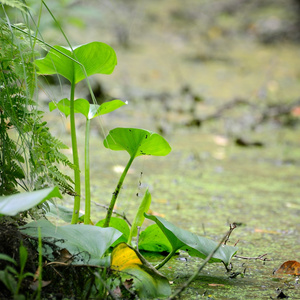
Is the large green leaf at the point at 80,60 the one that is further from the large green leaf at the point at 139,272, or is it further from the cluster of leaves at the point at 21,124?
the large green leaf at the point at 139,272

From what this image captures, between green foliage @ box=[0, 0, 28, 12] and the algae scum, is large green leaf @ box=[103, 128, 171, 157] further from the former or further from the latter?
green foliage @ box=[0, 0, 28, 12]

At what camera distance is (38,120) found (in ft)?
3.79

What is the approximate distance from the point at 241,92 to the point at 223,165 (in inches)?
79.7

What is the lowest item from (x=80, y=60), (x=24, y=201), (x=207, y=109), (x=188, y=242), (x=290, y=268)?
(x=290, y=268)

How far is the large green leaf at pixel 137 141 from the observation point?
3.85 feet

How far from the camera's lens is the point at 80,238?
3.46ft

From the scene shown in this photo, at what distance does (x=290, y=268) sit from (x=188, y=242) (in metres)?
0.36

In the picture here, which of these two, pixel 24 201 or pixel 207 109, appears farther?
pixel 207 109

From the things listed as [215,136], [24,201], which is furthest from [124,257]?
[215,136]

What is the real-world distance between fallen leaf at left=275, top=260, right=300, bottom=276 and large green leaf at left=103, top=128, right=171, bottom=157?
428mm

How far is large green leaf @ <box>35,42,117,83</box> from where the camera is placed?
1.19m

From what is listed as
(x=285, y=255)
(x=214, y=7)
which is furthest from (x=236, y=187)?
(x=214, y=7)

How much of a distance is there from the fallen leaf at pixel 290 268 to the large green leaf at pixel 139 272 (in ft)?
1.30

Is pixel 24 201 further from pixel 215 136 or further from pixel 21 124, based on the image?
pixel 215 136
